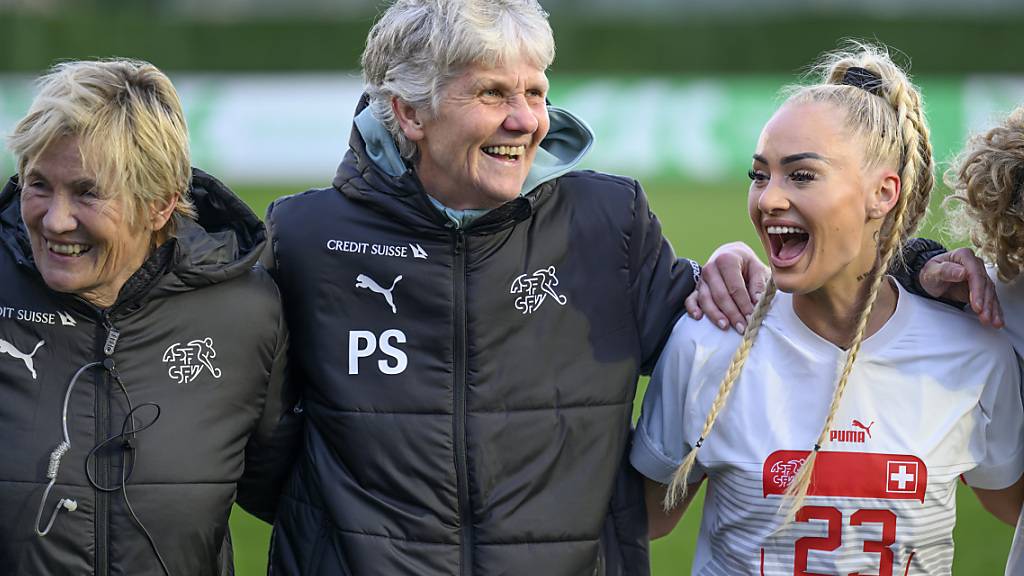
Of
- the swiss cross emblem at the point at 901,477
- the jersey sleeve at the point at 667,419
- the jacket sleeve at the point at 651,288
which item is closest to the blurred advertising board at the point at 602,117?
the jacket sleeve at the point at 651,288

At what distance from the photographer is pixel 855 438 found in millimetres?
2736

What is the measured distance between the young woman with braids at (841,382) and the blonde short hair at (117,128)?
118cm

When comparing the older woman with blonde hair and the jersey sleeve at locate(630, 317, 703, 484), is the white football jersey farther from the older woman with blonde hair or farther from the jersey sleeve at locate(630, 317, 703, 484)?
the older woman with blonde hair

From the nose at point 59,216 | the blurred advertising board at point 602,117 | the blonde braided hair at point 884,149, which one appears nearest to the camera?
the nose at point 59,216

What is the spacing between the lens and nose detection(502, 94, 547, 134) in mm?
2811

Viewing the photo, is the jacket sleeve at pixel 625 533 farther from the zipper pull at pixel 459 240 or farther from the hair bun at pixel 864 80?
the hair bun at pixel 864 80

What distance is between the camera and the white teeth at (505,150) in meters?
2.85

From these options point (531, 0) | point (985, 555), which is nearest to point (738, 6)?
point (985, 555)

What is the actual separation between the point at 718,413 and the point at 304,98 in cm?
1523

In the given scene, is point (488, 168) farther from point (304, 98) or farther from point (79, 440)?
point (304, 98)

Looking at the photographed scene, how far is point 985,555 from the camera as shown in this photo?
505cm

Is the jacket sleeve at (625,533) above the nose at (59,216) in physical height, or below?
below

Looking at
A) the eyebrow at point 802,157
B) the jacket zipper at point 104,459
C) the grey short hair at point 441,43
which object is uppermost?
the grey short hair at point 441,43

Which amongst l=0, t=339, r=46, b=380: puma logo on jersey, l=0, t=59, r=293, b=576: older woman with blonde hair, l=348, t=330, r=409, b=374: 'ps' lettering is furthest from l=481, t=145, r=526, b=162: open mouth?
l=0, t=339, r=46, b=380: puma logo on jersey
